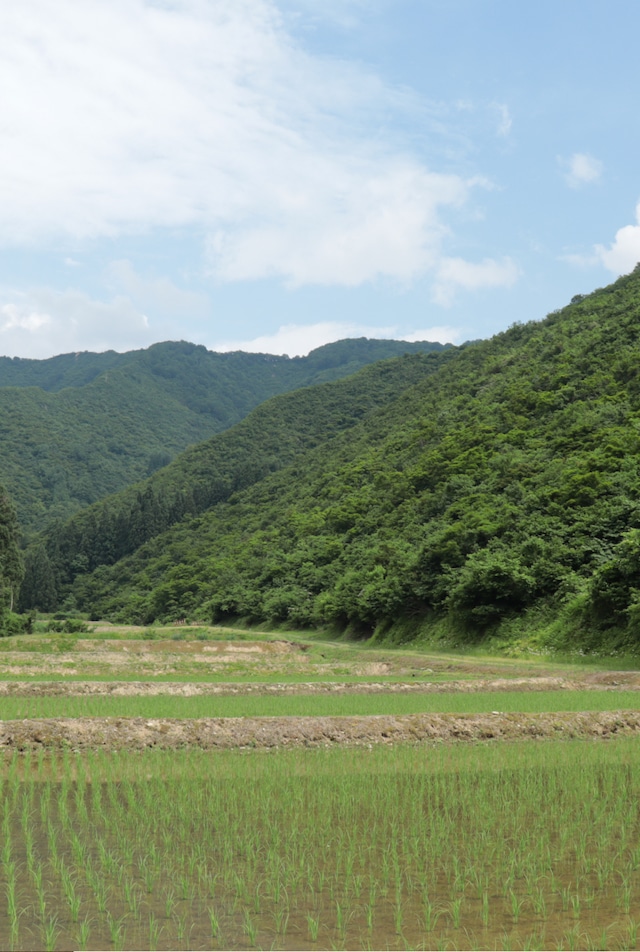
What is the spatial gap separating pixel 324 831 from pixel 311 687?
1904 cm

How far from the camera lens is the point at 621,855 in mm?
9461

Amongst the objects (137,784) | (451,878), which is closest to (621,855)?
(451,878)

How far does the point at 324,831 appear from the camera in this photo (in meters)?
10.3

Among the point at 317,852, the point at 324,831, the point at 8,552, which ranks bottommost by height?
the point at 8,552

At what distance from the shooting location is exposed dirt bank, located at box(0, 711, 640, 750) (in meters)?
17.0

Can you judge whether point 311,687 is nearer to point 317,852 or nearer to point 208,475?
point 317,852

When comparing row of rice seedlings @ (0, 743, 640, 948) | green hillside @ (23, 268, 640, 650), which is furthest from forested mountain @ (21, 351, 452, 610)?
row of rice seedlings @ (0, 743, 640, 948)

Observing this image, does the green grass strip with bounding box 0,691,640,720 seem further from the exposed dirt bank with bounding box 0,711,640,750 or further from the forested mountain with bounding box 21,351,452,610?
the forested mountain with bounding box 21,351,452,610

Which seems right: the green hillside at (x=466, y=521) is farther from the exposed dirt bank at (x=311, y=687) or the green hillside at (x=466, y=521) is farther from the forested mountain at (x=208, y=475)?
the forested mountain at (x=208, y=475)

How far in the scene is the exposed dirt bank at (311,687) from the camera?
2697cm

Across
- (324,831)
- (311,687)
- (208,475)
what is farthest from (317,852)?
(208,475)

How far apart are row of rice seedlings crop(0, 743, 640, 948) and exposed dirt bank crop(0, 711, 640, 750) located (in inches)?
80.2

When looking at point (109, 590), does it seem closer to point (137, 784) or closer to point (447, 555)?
point (447, 555)

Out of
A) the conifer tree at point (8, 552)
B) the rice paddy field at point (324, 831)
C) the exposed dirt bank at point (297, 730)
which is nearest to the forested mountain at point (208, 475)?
the conifer tree at point (8, 552)
